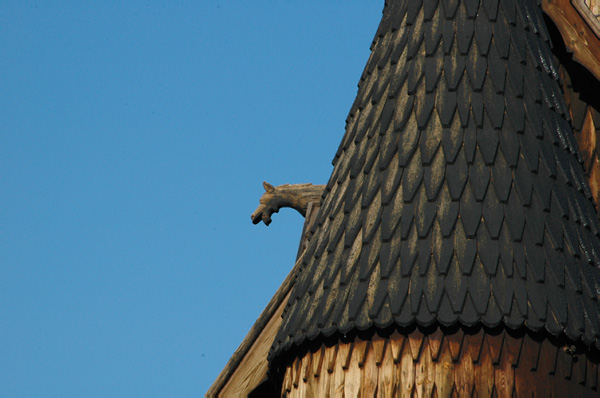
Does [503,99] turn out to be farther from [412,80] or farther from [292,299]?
[292,299]

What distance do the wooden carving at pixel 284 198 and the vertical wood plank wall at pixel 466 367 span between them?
4341mm

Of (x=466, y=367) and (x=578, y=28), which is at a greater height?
(x=578, y=28)

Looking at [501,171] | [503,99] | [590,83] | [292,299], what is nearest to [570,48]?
[590,83]

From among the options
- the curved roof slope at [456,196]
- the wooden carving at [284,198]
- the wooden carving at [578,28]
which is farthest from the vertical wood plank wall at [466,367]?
the wooden carving at [284,198]

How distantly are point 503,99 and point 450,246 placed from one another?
4.95 feet

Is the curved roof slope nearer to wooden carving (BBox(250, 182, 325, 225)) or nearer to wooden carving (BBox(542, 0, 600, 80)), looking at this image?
wooden carving (BBox(542, 0, 600, 80))

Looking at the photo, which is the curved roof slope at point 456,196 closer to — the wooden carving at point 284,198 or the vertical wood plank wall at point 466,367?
the vertical wood plank wall at point 466,367

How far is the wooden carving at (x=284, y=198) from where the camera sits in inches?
515

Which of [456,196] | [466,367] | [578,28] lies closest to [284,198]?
[578,28]

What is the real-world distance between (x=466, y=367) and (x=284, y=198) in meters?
5.05

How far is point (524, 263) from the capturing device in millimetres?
8688

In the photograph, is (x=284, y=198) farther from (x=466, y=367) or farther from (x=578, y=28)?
(x=466, y=367)

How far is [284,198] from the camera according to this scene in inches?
517

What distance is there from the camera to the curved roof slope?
28.3ft
